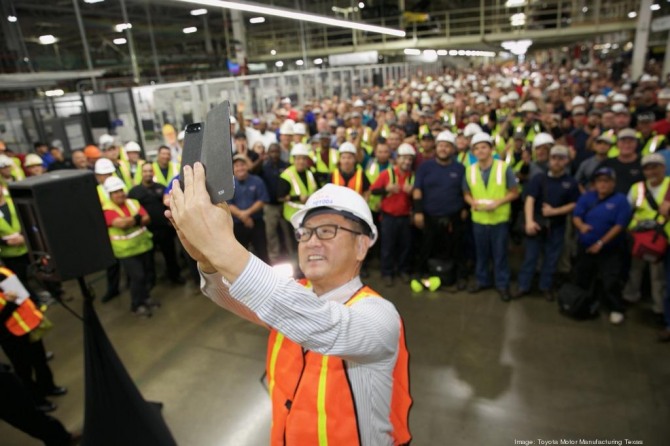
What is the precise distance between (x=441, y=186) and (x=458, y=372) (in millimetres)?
2087

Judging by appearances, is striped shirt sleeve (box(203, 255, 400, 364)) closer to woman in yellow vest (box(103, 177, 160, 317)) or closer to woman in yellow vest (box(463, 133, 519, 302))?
woman in yellow vest (box(463, 133, 519, 302))

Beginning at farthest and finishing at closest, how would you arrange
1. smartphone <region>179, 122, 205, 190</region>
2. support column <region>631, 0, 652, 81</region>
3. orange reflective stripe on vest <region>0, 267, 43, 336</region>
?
support column <region>631, 0, 652, 81</region>
orange reflective stripe on vest <region>0, 267, 43, 336</region>
smartphone <region>179, 122, 205, 190</region>

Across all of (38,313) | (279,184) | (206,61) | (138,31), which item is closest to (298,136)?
(279,184)

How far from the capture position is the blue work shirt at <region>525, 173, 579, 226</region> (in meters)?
4.27

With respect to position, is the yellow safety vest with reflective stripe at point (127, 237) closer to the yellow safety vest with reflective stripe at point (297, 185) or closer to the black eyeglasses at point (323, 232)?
the yellow safety vest with reflective stripe at point (297, 185)

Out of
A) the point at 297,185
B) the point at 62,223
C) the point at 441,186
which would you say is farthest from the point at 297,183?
the point at 62,223

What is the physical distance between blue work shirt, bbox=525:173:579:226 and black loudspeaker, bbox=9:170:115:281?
4.14 meters

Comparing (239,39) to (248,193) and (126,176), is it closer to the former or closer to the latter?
(126,176)

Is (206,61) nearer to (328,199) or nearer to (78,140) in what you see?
(78,140)

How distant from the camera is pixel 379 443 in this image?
134 centimetres

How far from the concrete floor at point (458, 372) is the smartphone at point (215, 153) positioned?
2.79m

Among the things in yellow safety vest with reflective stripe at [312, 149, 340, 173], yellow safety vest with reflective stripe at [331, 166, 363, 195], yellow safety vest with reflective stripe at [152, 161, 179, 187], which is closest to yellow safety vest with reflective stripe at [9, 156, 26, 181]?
yellow safety vest with reflective stripe at [152, 161, 179, 187]

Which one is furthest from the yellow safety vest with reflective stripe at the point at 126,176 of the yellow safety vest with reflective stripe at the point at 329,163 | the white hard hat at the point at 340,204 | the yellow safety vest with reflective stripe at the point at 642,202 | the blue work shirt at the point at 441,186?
the yellow safety vest with reflective stripe at the point at 642,202

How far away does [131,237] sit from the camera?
187 inches
